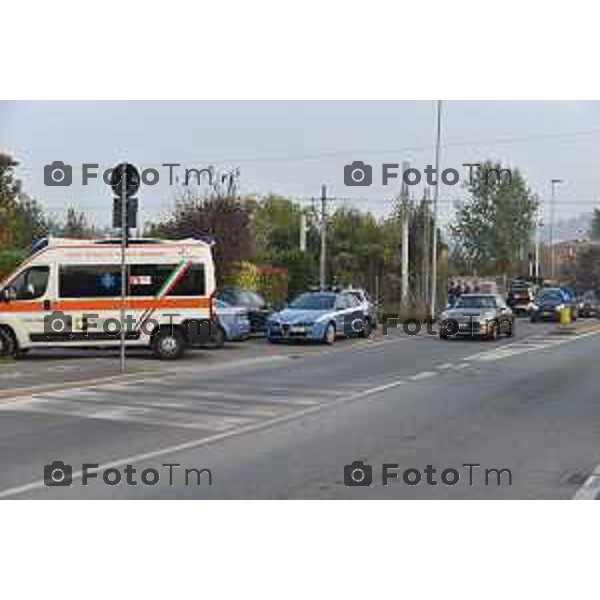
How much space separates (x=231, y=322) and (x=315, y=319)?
2111mm

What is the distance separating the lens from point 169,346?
22.6 metres

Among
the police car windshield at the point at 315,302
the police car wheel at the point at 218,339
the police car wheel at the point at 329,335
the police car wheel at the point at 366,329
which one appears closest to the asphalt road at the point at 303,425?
the police car wheel at the point at 218,339

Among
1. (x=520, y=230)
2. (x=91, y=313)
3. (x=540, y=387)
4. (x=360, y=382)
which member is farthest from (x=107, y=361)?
(x=520, y=230)

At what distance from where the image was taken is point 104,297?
22625 millimetres

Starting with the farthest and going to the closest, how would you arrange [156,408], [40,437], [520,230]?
[520,230], [156,408], [40,437]

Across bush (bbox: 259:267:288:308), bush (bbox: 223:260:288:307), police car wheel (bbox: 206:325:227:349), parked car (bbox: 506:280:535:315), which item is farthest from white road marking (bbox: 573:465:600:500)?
parked car (bbox: 506:280:535:315)

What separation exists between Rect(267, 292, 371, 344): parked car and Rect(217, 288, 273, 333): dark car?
1213 mm

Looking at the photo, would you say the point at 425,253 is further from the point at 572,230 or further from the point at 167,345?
the point at 572,230

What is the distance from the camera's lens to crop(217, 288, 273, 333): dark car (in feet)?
97.8

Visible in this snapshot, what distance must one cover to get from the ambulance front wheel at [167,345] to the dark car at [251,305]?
22.1 feet

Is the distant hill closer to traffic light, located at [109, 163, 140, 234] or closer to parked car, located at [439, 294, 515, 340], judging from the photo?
parked car, located at [439, 294, 515, 340]

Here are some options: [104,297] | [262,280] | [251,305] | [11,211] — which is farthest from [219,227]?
[104,297]

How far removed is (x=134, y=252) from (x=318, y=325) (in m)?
6.52

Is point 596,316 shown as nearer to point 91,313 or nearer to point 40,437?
point 91,313
